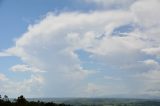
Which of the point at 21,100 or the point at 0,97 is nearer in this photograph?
the point at 21,100

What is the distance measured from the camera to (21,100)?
16212 cm

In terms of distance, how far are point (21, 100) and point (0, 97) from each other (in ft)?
131

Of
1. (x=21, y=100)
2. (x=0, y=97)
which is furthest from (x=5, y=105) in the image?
(x=0, y=97)

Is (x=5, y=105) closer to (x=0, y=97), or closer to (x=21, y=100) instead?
(x=21, y=100)

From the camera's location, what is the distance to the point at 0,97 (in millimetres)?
197625

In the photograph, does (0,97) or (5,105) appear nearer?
(5,105)

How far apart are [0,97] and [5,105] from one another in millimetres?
31171

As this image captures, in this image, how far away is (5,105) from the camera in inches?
6609

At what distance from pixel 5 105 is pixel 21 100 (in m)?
11.0
